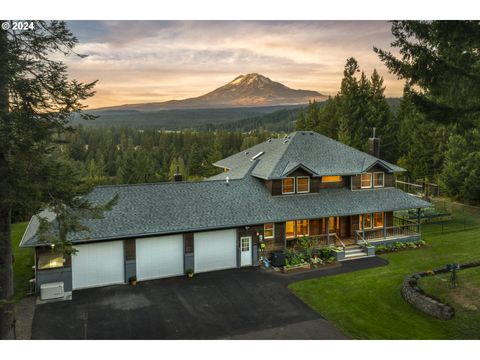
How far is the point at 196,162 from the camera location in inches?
2429

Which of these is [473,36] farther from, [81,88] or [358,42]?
[358,42]

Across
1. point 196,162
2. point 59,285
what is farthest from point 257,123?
point 59,285

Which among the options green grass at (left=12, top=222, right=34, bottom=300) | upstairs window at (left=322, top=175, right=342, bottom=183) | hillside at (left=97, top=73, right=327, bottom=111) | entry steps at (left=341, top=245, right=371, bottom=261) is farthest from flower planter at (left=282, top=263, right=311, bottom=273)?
hillside at (left=97, top=73, right=327, bottom=111)

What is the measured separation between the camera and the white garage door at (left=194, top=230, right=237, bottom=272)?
64.5 feet

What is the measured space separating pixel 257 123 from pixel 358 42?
114247mm

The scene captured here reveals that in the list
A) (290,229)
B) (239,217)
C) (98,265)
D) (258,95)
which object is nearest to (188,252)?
(239,217)

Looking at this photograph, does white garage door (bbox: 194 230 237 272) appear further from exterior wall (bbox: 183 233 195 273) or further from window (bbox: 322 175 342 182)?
window (bbox: 322 175 342 182)

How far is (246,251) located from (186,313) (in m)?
6.42

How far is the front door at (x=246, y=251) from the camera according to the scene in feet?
67.4

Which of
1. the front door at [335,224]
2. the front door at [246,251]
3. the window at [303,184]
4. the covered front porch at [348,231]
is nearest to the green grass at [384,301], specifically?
the covered front porch at [348,231]

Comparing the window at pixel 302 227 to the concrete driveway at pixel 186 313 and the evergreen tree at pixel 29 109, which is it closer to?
the concrete driveway at pixel 186 313

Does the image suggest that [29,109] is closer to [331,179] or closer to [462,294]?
[462,294]

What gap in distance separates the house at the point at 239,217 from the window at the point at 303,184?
2.5 inches

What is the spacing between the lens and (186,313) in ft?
49.0
